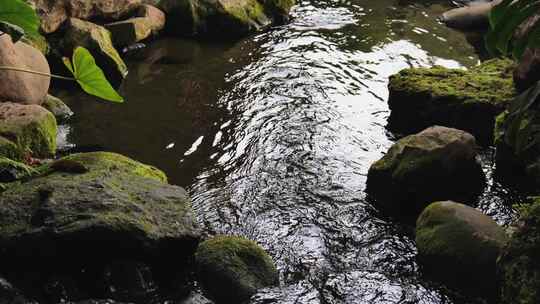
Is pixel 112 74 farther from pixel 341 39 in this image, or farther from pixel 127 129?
pixel 341 39

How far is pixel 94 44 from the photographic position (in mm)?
10414

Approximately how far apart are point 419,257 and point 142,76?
7067 millimetres

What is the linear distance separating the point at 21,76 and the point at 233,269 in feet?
16.1

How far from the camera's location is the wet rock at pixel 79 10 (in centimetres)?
1070

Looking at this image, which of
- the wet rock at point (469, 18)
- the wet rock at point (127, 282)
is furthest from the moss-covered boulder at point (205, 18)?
the wet rock at point (127, 282)

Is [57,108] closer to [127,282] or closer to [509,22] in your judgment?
[127,282]

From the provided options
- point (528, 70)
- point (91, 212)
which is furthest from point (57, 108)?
point (528, 70)

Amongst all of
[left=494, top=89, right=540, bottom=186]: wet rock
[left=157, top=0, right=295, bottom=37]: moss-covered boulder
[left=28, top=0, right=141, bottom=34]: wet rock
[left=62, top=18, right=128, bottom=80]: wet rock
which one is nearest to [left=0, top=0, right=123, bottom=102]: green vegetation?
[left=494, top=89, right=540, bottom=186]: wet rock

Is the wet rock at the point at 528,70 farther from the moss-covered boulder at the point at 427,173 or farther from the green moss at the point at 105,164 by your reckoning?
the green moss at the point at 105,164

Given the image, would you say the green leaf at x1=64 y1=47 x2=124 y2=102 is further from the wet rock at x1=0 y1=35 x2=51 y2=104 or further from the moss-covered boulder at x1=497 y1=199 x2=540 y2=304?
the wet rock at x1=0 y1=35 x2=51 y2=104

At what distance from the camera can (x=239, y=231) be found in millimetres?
6121

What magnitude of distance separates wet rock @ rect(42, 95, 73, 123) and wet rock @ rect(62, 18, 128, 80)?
5.10 ft

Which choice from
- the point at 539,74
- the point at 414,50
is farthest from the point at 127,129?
the point at 414,50

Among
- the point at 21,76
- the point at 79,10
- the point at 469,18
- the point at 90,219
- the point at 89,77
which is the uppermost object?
the point at 89,77
